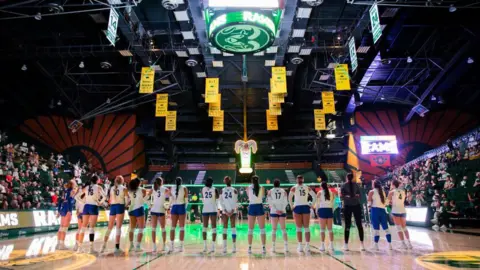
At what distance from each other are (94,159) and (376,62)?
2302 cm

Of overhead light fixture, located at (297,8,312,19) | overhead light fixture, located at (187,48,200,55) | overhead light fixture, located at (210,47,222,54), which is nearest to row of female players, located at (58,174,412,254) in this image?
overhead light fixture, located at (297,8,312,19)

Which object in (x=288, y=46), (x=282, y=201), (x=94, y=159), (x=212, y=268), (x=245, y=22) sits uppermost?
(x=288, y=46)

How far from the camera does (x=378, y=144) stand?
25094mm

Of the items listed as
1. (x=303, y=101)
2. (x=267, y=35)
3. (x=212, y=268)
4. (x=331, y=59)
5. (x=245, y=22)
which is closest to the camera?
(x=212, y=268)

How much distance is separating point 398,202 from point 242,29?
23.2 feet

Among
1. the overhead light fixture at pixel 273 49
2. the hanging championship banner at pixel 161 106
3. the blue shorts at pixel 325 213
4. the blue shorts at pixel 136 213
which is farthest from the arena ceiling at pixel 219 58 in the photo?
the blue shorts at pixel 136 213

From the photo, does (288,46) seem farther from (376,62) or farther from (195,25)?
(376,62)

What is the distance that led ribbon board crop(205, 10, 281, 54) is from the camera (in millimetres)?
9891

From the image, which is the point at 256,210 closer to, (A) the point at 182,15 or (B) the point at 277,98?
(A) the point at 182,15

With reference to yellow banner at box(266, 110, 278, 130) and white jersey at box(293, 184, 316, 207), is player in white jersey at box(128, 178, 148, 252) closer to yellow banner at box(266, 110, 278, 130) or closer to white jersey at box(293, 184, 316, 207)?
white jersey at box(293, 184, 316, 207)

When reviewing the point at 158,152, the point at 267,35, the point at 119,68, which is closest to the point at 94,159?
the point at 158,152

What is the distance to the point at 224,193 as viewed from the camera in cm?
809

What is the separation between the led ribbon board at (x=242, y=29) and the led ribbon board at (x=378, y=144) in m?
17.0

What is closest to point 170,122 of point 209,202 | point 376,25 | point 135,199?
point 135,199
